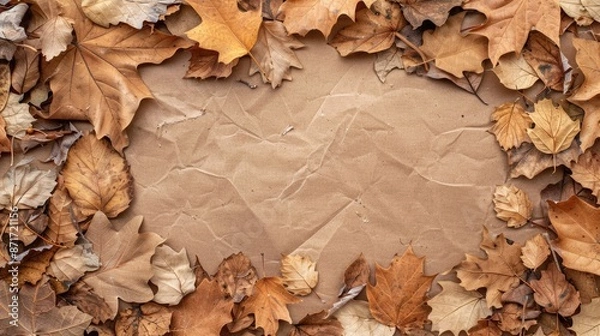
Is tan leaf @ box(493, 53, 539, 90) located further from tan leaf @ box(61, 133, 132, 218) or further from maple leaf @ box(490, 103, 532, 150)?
tan leaf @ box(61, 133, 132, 218)

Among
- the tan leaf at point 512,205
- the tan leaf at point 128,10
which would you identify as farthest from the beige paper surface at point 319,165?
the tan leaf at point 128,10

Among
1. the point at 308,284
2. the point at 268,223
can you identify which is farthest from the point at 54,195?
the point at 308,284

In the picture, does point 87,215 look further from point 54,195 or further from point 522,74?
point 522,74

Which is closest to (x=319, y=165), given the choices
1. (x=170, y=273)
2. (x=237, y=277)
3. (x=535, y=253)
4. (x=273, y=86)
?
(x=273, y=86)

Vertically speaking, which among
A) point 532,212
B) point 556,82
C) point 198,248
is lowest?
point 198,248

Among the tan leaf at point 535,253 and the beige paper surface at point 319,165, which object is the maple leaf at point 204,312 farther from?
the tan leaf at point 535,253

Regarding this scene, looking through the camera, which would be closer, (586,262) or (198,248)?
(586,262)
